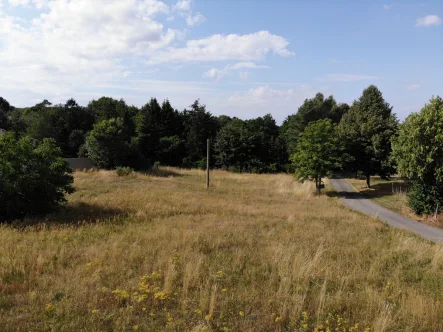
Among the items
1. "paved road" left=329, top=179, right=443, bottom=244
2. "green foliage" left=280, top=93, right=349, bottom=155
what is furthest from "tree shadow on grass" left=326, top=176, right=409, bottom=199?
"green foliage" left=280, top=93, right=349, bottom=155

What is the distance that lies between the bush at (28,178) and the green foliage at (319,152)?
21818 mm

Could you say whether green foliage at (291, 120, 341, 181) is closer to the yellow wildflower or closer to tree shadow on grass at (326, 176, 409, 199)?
tree shadow on grass at (326, 176, 409, 199)

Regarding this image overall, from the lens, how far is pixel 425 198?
67.6ft

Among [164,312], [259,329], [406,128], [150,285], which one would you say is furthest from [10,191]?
[406,128]

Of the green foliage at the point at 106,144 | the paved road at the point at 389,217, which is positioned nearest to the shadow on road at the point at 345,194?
the paved road at the point at 389,217

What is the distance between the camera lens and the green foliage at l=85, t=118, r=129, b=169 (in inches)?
1455

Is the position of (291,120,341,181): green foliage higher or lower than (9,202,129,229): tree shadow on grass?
higher

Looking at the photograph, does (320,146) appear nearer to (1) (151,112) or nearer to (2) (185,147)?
(2) (185,147)

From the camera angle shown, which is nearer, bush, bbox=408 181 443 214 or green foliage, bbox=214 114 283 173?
bush, bbox=408 181 443 214

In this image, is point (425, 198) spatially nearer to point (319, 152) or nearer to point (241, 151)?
point (319, 152)

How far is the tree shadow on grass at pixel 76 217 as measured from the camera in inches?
447

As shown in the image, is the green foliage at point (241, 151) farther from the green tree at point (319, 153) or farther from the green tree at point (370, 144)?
the green tree at point (319, 153)

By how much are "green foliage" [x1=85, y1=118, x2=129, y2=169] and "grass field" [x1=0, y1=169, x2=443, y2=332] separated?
25930 mm

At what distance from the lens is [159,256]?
7.86 m
